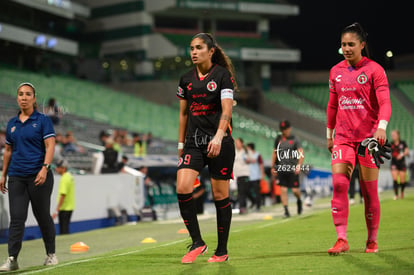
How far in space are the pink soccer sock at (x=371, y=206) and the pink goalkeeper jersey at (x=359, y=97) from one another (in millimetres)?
509

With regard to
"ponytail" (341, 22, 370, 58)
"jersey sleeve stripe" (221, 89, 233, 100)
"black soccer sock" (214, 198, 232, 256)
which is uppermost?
"ponytail" (341, 22, 370, 58)

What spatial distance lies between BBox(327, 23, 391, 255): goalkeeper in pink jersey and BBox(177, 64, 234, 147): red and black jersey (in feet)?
3.95

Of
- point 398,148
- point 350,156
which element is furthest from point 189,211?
point 398,148

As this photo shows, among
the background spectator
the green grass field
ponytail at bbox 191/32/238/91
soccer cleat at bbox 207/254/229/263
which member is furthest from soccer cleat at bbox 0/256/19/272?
the background spectator

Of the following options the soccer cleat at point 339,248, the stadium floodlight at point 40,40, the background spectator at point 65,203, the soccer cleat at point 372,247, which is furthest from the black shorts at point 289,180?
the stadium floodlight at point 40,40

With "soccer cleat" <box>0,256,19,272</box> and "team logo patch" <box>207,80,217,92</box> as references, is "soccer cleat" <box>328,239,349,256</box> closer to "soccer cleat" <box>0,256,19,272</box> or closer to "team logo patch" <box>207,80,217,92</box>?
"team logo patch" <box>207,80,217,92</box>

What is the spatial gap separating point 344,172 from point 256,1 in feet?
165

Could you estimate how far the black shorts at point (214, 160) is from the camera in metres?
7.11

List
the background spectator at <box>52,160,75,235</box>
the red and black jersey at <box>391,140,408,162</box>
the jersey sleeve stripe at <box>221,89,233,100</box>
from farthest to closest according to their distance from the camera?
the red and black jersey at <box>391,140,408,162</box> → the background spectator at <box>52,160,75,235</box> → the jersey sleeve stripe at <box>221,89,233,100</box>

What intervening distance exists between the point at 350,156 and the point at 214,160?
1.44 metres

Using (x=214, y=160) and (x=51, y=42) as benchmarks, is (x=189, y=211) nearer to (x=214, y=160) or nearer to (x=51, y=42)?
(x=214, y=160)

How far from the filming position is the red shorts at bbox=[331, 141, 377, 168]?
742 cm

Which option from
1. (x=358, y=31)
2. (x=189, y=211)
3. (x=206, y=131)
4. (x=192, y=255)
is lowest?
(x=192, y=255)

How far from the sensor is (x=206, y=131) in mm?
7145
